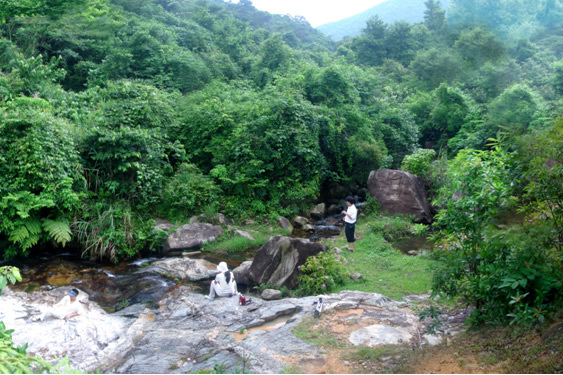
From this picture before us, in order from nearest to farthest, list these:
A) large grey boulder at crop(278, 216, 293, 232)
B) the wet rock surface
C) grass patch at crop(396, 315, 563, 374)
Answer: grass patch at crop(396, 315, 563, 374)
the wet rock surface
large grey boulder at crop(278, 216, 293, 232)

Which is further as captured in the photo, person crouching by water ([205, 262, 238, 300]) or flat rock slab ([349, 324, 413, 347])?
person crouching by water ([205, 262, 238, 300])

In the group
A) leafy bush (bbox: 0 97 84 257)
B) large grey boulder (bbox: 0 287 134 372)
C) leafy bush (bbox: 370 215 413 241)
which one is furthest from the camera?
leafy bush (bbox: 370 215 413 241)

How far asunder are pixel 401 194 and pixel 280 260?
765 cm

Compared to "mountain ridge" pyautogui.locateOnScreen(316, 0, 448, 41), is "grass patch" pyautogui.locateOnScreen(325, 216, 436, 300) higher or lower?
lower

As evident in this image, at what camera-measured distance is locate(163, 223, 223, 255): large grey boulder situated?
42.5 ft

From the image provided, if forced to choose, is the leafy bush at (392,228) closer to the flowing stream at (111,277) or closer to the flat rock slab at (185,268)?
the flowing stream at (111,277)

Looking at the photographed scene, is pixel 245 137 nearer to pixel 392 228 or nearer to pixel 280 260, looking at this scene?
pixel 392 228

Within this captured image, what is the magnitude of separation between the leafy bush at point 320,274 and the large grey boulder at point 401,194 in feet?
21.2

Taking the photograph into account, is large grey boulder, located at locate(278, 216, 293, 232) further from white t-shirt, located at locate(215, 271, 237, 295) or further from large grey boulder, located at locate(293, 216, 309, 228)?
white t-shirt, located at locate(215, 271, 237, 295)

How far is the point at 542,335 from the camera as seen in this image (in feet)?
15.8

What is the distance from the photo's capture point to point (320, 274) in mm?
9398

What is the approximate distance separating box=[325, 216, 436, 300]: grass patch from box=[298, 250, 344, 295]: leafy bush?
23 centimetres

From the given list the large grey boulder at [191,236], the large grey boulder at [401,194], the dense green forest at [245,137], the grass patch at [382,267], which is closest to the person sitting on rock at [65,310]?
the dense green forest at [245,137]

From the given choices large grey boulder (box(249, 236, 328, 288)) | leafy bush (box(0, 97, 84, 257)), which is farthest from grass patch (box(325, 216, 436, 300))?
leafy bush (box(0, 97, 84, 257))
